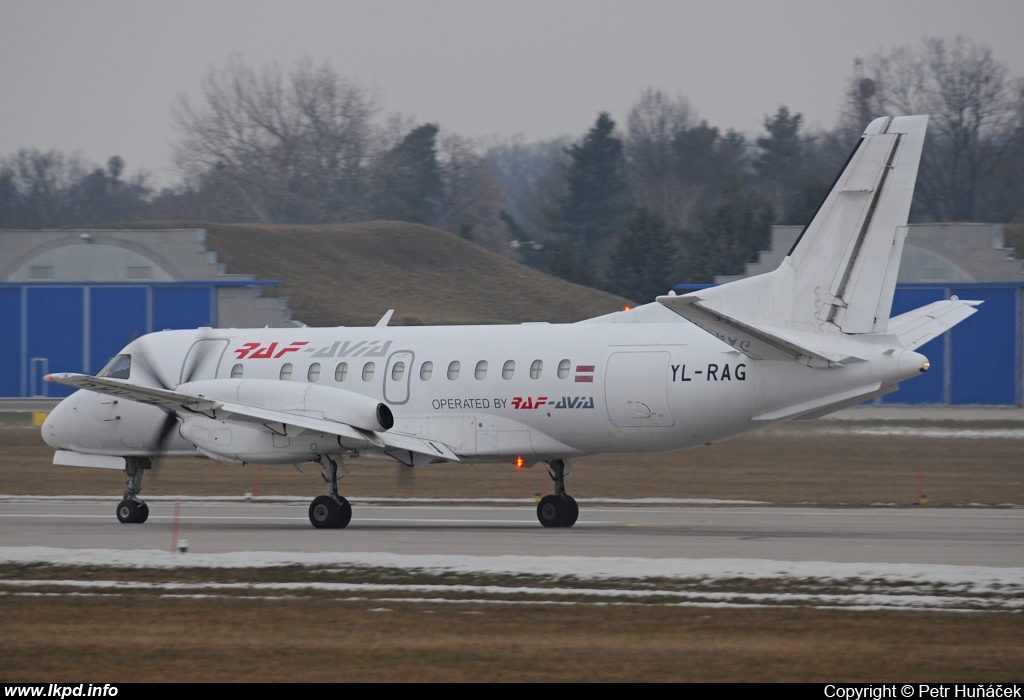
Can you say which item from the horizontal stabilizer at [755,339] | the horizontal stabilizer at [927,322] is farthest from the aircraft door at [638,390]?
the horizontal stabilizer at [927,322]

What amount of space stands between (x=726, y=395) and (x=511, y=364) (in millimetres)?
3905

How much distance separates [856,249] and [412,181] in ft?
→ 287

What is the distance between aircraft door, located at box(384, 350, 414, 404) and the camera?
2292 cm

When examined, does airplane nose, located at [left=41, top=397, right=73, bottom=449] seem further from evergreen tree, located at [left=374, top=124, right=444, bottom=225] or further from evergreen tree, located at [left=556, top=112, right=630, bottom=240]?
evergreen tree, located at [left=374, top=124, right=444, bottom=225]

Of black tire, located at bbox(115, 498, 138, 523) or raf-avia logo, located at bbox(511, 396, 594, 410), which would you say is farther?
black tire, located at bbox(115, 498, 138, 523)

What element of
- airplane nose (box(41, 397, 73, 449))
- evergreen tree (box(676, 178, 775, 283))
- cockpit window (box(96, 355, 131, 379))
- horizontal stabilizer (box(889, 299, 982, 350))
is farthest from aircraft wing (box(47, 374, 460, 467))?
evergreen tree (box(676, 178, 775, 283))

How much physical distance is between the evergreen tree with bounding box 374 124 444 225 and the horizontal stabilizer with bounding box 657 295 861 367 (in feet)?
277

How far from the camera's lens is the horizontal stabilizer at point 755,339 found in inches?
742

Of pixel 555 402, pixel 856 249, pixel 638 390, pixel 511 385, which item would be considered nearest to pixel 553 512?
pixel 555 402

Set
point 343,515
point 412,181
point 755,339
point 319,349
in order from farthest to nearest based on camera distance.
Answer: point 412,181, point 319,349, point 343,515, point 755,339

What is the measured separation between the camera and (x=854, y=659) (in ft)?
35.6

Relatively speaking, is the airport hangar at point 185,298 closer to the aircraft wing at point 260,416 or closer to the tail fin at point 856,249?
the aircraft wing at point 260,416

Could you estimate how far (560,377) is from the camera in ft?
70.3

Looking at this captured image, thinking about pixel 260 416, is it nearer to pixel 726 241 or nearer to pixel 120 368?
pixel 120 368
